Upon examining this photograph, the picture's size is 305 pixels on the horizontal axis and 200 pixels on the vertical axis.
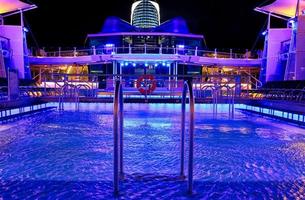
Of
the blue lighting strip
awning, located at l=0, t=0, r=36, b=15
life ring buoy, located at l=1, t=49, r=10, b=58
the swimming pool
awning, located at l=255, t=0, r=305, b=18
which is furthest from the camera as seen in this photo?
awning, located at l=255, t=0, r=305, b=18

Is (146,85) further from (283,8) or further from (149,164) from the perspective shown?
(283,8)

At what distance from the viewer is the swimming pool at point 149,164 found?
7.70ft

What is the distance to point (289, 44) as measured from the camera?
20484mm

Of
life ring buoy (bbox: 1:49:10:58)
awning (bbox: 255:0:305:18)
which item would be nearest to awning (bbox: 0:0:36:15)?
life ring buoy (bbox: 1:49:10:58)

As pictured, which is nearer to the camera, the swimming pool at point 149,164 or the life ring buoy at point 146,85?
the swimming pool at point 149,164

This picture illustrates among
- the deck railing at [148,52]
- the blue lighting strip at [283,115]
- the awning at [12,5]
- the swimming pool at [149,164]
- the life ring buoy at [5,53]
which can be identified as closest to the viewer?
the swimming pool at [149,164]

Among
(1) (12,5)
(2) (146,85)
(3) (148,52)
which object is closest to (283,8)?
(3) (148,52)

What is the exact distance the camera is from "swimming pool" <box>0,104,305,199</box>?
235 cm

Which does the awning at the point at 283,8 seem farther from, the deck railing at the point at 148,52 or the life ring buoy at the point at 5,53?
the life ring buoy at the point at 5,53

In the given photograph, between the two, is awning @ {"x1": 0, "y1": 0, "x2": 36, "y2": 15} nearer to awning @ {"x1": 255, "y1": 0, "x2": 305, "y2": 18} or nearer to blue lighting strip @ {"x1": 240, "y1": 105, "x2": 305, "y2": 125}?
awning @ {"x1": 255, "y1": 0, "x2": 305, "y2": 18}

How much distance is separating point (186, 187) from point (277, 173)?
1028 mm

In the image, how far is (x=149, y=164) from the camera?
3.15m

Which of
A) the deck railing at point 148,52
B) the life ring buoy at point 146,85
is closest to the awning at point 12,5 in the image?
the deck railing at point 148,52

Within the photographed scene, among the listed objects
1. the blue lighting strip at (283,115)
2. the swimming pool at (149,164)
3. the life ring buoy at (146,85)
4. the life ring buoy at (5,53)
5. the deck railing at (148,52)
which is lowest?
the swimming pool at (149,164)
